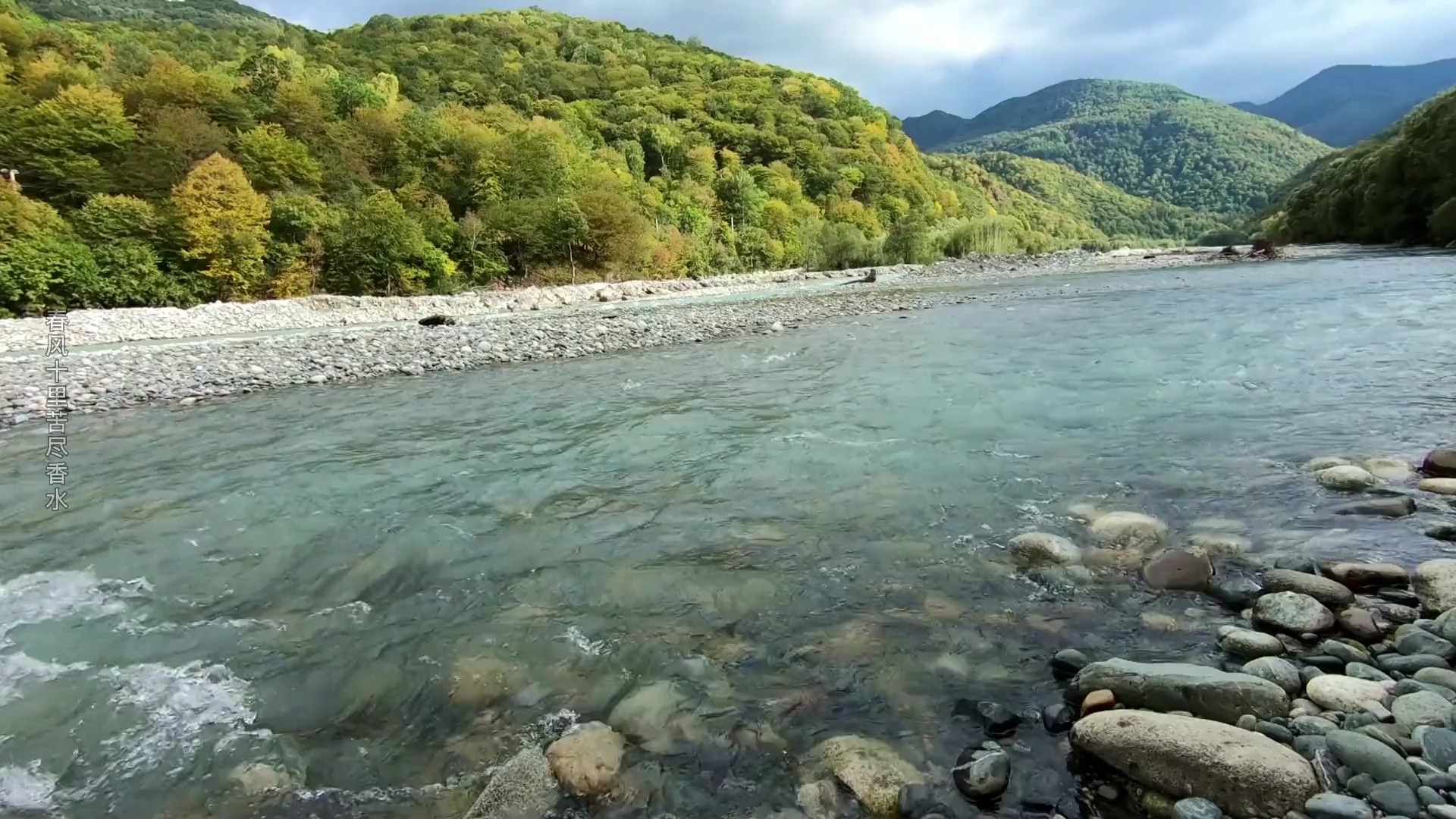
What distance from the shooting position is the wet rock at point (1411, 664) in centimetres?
382

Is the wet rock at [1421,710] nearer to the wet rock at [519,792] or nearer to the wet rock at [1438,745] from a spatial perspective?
the wet rock at [1438,745]

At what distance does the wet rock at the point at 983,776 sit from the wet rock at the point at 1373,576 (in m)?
3.41

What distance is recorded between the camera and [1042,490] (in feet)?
24.8

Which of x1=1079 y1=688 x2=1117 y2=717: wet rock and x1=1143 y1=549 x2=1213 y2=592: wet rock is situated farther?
x1=1143 y1=549 x2=1213 y2=592: wet rock

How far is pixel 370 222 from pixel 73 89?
74.6 ft

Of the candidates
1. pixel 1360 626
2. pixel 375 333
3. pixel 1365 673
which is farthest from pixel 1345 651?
pixel 375 333

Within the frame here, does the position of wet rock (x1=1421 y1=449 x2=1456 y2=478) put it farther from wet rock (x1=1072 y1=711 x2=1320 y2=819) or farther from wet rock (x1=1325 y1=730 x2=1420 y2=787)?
wet rock (x1=1072 y1=711 x2=1320 y2=819)


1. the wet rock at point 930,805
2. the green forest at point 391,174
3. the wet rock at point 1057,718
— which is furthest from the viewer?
the green forest at point 391,174

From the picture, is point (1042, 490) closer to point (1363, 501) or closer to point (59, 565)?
point (1363, 501)

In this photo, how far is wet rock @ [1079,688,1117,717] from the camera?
374 cm

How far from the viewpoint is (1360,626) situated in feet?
14.1

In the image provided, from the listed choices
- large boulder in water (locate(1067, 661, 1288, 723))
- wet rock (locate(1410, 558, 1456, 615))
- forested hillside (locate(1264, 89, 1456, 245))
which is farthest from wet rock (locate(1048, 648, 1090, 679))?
forested hillside (locate(1264, 89, 1456, 245))

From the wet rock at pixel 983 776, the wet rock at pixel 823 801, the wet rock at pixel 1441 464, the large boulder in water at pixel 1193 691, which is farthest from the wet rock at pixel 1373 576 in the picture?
the wet rock at pixel 823 801

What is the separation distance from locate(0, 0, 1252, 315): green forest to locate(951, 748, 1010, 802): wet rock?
1696 inches
